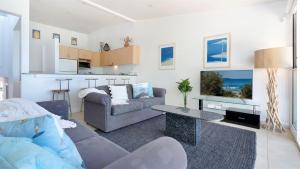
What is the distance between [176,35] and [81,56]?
153 inches

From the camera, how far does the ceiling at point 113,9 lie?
12.7 ft

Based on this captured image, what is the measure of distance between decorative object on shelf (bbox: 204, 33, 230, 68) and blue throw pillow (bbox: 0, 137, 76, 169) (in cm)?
407

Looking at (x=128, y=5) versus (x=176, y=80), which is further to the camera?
(x=176, y=80)

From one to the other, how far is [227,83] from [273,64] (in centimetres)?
109

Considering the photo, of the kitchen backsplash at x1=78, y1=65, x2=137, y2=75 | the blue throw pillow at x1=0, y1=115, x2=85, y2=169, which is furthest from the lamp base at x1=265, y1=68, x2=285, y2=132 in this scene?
the kitchen backsplash at x1=78, y1=65, x2=137, y2=75

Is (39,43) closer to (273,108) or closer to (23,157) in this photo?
(23,157)

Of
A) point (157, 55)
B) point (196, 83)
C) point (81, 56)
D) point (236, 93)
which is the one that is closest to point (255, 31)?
point (236, 93)

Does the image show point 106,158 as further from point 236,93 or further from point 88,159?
point 236,93

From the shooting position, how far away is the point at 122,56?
5.64 m

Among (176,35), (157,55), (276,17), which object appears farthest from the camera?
(157,55)

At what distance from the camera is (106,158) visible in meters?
1.12

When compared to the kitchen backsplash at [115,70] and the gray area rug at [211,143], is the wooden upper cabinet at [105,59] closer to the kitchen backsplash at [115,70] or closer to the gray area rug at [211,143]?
the kitchen backsplash at [115,70]

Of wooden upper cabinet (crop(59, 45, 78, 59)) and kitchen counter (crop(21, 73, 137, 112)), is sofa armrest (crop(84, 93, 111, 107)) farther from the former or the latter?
wooden upper cabinet (crop(59, 45, 78, 59))

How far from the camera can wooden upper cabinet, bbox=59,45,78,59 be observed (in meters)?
5.91
